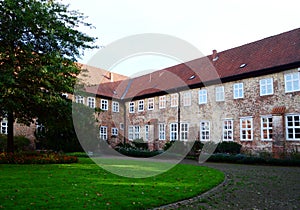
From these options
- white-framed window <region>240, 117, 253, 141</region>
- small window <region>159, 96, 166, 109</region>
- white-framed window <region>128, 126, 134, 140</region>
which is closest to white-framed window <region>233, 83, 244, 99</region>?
white-framed window <region>240, 117, 253, 141</region>

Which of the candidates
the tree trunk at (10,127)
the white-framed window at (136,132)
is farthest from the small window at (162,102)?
the tree trunk at (10,127)

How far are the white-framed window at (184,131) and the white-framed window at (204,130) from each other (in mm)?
1751

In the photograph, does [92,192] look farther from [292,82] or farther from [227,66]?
[227,66]

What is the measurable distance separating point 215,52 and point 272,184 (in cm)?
2049

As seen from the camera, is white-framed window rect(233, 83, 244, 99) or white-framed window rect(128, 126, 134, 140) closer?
white-framed window rect(233, 83, 244, 99)

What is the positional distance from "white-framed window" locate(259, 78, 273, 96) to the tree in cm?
1349

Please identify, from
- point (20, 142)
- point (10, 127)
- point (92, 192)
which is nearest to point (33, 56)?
point (10, 127)

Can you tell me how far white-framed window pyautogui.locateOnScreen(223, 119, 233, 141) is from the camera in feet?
73.4

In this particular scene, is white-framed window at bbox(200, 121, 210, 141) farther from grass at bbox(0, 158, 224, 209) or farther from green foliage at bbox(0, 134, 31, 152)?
green foliage at bbox(0, 134, 31, 152)

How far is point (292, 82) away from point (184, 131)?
10.8 meters

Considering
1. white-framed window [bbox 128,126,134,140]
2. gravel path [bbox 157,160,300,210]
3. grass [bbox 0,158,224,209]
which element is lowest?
gravel path [bbox 157,160,300,210]

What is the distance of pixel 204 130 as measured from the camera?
967 inches

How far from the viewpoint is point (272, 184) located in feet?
30.2

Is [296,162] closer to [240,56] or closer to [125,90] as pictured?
[240,56]
